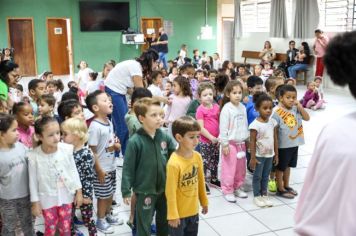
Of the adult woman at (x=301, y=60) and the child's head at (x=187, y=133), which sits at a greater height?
the adult woman at (x=301, y=60)

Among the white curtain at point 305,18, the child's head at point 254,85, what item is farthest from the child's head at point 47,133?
the white curtain at point 305,18

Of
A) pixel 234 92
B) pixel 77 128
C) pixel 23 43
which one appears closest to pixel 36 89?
pixel 77 128

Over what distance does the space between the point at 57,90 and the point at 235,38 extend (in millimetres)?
11557

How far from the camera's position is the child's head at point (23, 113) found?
2.96 metres

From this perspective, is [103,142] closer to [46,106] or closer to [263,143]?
[46,106]

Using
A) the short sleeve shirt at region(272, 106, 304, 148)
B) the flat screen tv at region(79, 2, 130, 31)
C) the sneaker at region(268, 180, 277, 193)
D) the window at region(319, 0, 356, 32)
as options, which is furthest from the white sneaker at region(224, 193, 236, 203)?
the flat screen tv at region(79, 2, 130, 31)

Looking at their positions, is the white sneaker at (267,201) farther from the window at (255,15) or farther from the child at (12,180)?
the window at (255,15)

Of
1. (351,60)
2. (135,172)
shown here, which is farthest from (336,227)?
(135,172)

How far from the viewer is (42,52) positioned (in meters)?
14.5

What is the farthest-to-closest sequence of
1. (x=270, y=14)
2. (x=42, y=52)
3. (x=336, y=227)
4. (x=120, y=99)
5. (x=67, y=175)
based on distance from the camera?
(x=42, y=52) → (x=270, y=14) → (x=120, y=99) → (x=67, y=175) → (x=336, y=227)

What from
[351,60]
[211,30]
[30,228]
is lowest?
[30,228]

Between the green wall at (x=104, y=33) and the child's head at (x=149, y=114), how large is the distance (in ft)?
42.6

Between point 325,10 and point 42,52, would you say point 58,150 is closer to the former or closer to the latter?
point 325,10

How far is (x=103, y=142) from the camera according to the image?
10.00 feet
